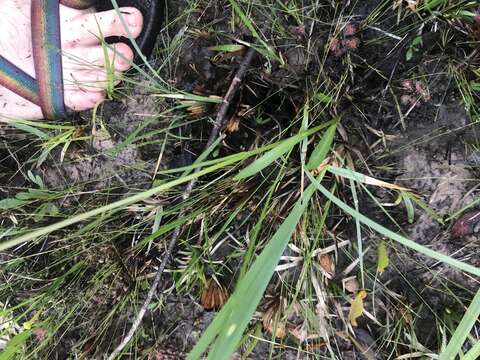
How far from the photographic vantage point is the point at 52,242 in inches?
42.1

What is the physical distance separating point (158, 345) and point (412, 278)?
0.63 meters

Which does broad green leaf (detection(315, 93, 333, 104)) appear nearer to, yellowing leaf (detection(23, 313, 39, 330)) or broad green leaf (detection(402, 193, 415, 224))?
broad green leaf (detection(402, 193, 415, 224))

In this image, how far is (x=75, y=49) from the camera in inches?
45.4

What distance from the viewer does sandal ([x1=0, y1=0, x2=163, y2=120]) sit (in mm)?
1126

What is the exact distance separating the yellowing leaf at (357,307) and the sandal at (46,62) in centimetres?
76

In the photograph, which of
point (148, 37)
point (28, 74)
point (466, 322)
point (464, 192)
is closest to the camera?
point (466, 322)

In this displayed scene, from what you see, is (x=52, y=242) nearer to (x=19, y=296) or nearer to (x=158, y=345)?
(x=19, y=296)

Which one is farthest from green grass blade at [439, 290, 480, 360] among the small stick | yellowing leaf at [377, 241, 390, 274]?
the small stick

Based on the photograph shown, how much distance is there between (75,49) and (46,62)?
83mm

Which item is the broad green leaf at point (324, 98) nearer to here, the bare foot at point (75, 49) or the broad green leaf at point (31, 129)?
the bare foot at point (75, 49)

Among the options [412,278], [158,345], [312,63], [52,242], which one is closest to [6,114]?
[52,242]

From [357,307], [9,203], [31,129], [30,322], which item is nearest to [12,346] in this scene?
[30,322]

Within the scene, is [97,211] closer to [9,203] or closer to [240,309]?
[240,309]

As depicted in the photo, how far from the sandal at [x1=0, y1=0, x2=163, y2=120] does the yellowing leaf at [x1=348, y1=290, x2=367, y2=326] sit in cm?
76
